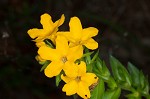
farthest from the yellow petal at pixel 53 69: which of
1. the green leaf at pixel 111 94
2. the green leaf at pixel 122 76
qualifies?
the green leaf at pixel 122 76

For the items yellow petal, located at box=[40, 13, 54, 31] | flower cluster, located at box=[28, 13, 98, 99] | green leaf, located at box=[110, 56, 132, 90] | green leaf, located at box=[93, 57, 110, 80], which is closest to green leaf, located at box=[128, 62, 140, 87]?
green leaf, located at box=[110, 56, 132, 90]

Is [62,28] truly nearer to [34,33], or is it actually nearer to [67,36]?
[34,33]

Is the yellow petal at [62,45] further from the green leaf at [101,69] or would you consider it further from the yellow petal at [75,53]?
the green leaf at [101,69]

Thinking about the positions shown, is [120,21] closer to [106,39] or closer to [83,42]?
[106,39]

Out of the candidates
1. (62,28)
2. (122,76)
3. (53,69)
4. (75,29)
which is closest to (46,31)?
(75,29)

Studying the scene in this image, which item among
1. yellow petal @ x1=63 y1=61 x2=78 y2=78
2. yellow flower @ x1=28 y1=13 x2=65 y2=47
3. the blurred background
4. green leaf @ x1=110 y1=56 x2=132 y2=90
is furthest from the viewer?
the blurred background

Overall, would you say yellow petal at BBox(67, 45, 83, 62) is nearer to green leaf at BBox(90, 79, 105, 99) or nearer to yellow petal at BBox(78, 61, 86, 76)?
yellow petal at BBox(78, 61, 86, 76)

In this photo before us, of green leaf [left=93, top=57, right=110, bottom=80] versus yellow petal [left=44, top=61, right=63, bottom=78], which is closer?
yellow petal [left=44, top=61, right=63, bottom=78]
